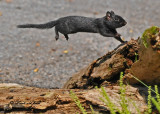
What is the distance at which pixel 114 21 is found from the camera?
10.8 feet

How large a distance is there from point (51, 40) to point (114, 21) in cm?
319

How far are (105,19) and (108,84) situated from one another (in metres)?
1.03

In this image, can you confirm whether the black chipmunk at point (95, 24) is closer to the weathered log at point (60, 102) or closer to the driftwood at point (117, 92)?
the driftwood at point (117, 92)

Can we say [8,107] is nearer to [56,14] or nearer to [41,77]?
[41,77]

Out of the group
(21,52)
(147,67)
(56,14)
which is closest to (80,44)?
(21,52)

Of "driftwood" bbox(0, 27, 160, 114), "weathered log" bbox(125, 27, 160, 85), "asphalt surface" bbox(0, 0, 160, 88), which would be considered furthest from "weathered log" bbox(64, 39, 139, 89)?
"asphalt surface" bbox(0, 0, 160, 88)

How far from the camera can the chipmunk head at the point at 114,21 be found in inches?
129

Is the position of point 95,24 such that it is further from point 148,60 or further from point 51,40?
point 51,40

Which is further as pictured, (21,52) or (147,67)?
(21,52)

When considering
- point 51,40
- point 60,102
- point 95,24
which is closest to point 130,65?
point 60,102

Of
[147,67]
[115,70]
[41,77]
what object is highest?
[147,67]

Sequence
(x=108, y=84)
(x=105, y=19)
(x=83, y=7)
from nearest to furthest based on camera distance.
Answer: (x=108, y=84), (x=105, y=19), (x=83, y=7)

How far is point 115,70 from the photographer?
8.86 feet

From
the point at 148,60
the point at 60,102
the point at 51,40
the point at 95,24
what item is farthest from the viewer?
the point at 51,40
